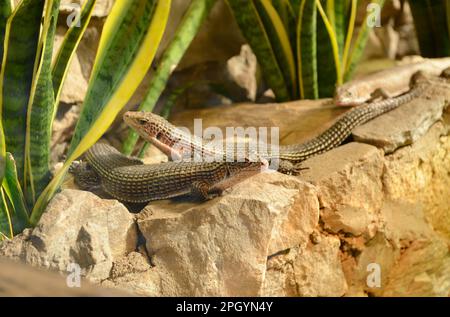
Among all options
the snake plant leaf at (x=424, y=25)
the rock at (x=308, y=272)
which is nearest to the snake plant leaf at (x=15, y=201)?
the rock at (x=308, y=272)

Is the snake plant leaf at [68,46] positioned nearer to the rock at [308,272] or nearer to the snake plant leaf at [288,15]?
the rock at [308,272]

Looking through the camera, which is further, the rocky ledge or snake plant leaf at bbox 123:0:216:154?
snake plant leaf at bbox 123:0:216:154

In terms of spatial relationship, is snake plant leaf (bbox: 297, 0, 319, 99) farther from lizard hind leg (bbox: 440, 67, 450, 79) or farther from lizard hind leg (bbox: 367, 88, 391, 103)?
lizard hind leg (bbox: 440, 67, 450, 79)

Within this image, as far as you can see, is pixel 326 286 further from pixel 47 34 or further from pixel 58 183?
pixel 47 34

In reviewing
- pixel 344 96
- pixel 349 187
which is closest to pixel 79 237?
pixel 349 187

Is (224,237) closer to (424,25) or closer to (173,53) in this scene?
(173,53)

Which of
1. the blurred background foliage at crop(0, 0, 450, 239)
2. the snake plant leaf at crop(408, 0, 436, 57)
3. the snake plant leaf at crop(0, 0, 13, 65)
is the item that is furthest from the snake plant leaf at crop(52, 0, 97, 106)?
the snake plant leaf at crop(408, 0, 436, 57)
